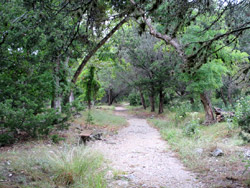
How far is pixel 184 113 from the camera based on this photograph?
12.2m

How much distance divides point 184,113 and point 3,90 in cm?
977

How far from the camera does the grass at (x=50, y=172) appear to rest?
3477 millimetres

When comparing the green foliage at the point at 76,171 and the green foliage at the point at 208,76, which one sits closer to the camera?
the green foliage at the point at 76,171

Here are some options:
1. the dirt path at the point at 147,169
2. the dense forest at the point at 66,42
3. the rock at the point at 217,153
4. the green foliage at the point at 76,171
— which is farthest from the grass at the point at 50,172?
the rock at the point at 217,153

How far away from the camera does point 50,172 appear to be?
154 inches

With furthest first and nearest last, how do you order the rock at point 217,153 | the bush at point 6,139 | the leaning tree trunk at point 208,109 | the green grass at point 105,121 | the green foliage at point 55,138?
the green grass at point 105,121
the leaning tree trunk at point 208,109
the green foliage at point 55,138
the bush at point 6,139
the rock at point 217,153

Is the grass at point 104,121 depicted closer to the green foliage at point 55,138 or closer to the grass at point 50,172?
the green foliage at point 55,138

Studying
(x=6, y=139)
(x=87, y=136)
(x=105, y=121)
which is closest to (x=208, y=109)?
(x=105, y=121)

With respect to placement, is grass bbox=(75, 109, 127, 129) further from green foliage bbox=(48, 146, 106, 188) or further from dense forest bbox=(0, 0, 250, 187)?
green foliage bbox=(48, 146, 106, 188)

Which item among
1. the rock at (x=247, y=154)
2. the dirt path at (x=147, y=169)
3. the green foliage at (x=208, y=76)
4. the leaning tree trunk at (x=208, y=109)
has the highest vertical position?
the green foliage at (x=208, y=76)

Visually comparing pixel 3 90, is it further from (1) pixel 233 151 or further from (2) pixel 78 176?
(1) pixel 233 151

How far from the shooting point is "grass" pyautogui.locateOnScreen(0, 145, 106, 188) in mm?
3477

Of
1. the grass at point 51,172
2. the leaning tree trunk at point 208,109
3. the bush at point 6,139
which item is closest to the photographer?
the grass at point 51,172

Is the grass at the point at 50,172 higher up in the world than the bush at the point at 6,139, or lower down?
lower down
